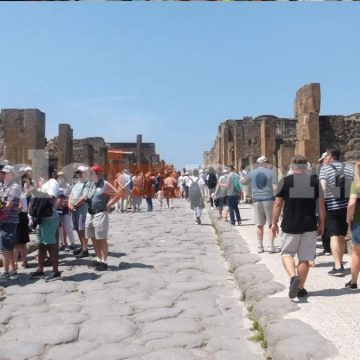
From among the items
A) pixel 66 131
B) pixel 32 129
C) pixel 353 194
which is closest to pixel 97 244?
pixel 353 194

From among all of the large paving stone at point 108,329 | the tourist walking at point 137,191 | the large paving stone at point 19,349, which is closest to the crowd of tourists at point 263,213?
the large paving stone at point 108,329

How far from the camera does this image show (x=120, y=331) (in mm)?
4730

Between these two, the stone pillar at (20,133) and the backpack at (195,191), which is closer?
the stone pillar at (20,133)

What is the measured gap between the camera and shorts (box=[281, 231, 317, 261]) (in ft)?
17.7

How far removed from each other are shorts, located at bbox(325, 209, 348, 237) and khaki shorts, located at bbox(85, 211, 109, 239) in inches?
119

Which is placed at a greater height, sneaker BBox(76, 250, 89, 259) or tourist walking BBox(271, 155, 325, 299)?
tourist walking BBox(271, 155, 325, 299)

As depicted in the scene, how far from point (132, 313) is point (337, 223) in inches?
108

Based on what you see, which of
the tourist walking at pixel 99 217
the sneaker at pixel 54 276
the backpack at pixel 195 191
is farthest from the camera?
the backpack at pixel 195 191

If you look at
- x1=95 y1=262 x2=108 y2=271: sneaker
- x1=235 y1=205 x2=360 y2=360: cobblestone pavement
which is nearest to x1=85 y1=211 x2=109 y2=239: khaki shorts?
x1=95 y1=262 x2=108 y2=271: sneaker

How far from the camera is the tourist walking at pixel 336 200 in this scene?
643 centimetres

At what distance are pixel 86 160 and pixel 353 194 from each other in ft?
63.0

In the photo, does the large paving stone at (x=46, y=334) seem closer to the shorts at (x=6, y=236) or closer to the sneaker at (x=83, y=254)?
the shorts at (x=6, y=236)

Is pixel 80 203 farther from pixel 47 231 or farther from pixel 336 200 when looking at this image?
pixel 336 200

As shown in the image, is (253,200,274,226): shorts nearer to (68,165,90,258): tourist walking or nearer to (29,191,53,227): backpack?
(68,165,90,258): tourist walking
